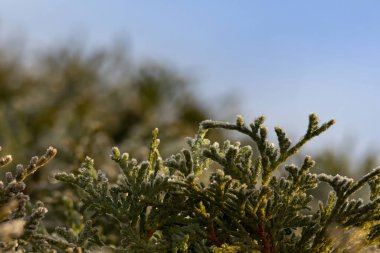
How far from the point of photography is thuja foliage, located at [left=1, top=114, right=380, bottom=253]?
2352 mm

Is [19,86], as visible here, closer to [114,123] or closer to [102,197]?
[114,123]

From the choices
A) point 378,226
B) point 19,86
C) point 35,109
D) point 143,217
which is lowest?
point 378,226

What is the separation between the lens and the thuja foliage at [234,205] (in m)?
2.35

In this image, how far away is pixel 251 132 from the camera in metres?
2.48

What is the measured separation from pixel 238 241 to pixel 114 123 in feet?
28.0

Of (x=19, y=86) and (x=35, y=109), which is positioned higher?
(x=19, y=86)

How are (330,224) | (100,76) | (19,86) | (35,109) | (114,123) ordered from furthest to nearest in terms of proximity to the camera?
1. (100,76)
2. (19,86)
3. (114,123)
4. (35,109)
5. (330,224)

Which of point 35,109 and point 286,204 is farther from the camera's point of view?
point 35,109

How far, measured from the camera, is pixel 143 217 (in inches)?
99.8

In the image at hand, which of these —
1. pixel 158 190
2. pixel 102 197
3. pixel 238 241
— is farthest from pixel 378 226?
pixel 102 197

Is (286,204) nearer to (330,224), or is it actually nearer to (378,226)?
(330,224)

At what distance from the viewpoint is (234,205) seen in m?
2.39

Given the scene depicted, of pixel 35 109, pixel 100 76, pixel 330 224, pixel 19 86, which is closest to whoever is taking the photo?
pixel 330 224

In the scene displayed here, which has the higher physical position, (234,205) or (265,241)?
(234,205)
